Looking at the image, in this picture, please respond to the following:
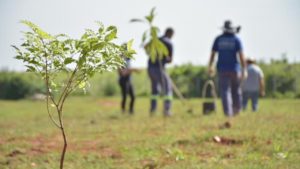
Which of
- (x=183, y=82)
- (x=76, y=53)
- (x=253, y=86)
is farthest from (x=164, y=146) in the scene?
(x=183, y=82)

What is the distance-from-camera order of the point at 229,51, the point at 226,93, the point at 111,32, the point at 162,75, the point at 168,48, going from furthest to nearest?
the point at 168,48
the point at 162,75
the point at 229,51
the point at 226,93
the point at 111,32

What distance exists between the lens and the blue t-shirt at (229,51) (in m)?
12.2

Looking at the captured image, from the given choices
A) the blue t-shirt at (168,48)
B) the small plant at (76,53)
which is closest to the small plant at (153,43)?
the blue t-shirt at (168,48)

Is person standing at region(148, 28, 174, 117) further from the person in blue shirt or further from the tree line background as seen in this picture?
the tree line background

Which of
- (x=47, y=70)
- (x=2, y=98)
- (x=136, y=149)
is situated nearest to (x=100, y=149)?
(x=136, y=149)

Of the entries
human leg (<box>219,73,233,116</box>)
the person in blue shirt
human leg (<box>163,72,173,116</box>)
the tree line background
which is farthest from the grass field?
the tree line background

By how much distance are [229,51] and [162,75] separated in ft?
5.94

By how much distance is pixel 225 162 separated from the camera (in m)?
6.89

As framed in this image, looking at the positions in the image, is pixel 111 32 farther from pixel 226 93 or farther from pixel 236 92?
pixel 236 92

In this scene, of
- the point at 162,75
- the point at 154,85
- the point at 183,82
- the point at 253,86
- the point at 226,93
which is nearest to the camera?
the point at 226,93

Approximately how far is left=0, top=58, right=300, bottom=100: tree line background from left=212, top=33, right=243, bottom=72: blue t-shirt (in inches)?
633

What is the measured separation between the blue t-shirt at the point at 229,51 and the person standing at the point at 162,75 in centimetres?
155

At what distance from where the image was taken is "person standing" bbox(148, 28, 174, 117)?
1329 cm

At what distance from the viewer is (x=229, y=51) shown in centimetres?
1225
